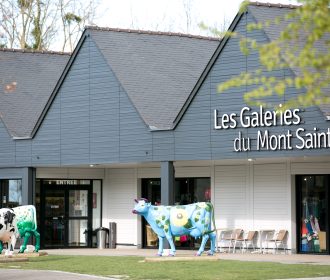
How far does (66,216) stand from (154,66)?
704 centimetres

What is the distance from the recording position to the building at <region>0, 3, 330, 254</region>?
92.9 ft

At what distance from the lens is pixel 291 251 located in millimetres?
31047

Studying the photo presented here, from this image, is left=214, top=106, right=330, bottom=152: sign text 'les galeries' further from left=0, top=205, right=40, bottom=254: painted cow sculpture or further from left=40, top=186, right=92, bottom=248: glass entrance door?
left=40, top=186, right=92, bottom=248: glass entrance door

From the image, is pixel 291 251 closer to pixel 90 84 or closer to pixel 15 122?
pixel 90 84

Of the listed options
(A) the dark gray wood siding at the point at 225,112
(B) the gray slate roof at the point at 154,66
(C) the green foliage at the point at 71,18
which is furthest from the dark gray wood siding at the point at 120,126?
(C) the green foliage at the point at 71,18

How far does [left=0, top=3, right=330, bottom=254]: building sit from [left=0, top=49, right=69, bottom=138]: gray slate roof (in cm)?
5

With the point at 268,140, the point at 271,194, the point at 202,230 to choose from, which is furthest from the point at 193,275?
the point at 271,194

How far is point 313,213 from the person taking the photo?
31125mm

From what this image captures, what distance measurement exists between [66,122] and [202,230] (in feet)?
31.0

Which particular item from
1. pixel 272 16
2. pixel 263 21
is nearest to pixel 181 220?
pixel 263 21

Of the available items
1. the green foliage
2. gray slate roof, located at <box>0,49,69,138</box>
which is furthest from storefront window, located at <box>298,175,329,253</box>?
the green foliage

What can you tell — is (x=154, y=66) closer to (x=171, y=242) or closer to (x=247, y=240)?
(x=247, y=240)

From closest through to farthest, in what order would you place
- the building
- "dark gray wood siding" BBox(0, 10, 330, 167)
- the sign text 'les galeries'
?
1. the sign text 'les galeries'
2. "dark gray wood siding" BBox(0, 10, 330, 167)
3. the building

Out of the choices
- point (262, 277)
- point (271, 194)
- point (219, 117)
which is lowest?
point (262, 277)
